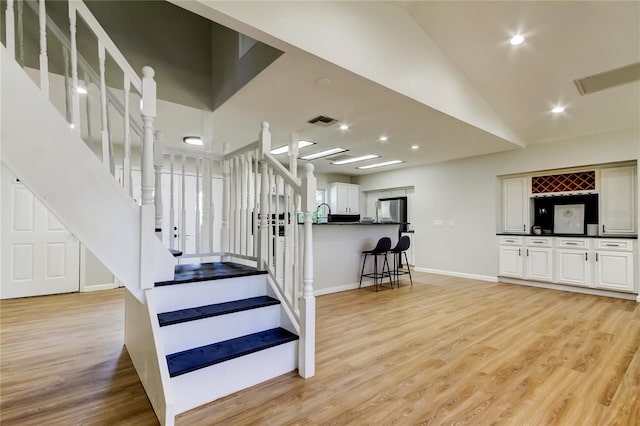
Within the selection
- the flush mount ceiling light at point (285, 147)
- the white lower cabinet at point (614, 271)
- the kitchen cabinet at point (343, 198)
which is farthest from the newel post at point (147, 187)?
the kitchen cabinet at point (343, 198)

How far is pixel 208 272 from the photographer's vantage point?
246 centimetres

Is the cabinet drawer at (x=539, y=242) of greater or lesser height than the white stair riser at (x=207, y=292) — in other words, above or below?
above

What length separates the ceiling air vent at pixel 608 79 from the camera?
3.49 meters

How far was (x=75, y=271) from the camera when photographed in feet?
16.0

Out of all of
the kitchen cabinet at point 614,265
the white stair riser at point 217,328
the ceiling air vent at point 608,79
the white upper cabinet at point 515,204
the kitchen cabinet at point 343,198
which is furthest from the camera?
the kitchen cabinet at point 343,198

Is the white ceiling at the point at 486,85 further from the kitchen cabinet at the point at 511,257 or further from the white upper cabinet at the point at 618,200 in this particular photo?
the kitchen cabinet at the point at 511,257

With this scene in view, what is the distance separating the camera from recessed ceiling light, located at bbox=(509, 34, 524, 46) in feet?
10.9

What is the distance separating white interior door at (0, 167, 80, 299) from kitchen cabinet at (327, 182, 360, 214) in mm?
5382

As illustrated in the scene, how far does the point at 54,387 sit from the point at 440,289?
4796mm

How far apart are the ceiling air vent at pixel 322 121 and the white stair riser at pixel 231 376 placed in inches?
113

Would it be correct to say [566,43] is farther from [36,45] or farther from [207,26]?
[36,45]

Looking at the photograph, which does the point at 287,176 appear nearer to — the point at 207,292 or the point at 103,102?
the point at 207,292

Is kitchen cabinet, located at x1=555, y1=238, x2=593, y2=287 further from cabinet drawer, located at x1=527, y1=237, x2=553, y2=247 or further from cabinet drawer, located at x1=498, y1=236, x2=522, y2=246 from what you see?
cabinet drawer, located at x1=498, y1=236, x2=522, y2=246

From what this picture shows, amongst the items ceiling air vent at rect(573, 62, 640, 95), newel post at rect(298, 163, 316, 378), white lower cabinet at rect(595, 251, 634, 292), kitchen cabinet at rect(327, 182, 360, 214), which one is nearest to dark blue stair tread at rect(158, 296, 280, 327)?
newel post at rect(298, 163, 316, 378)
